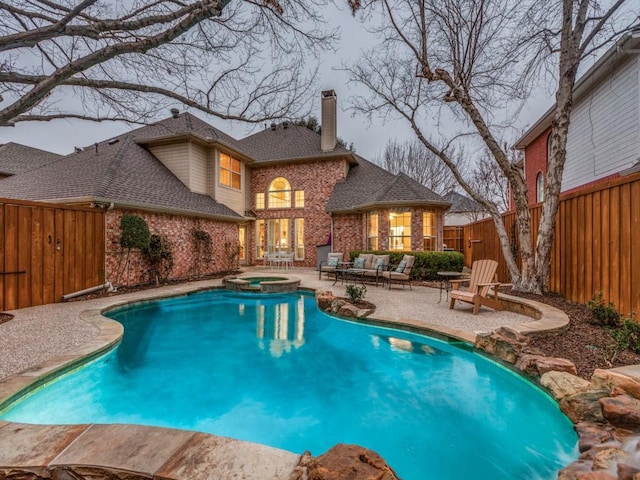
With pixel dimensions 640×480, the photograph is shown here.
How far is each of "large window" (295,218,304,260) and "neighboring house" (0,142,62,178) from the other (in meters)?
13.1

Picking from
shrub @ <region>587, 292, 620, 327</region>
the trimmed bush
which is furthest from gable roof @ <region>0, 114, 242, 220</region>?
shrub @ <region>587, 292, 620, 327</region>

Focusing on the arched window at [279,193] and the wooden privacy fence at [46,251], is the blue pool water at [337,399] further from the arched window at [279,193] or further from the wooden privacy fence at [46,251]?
the arched window at [279,193]

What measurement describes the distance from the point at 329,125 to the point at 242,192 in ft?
18.0

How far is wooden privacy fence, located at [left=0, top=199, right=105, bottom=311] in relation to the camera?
6.03 metres

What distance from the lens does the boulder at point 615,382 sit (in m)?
2.65

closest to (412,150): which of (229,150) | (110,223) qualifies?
(229,150)

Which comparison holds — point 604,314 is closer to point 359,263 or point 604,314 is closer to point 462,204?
point 359,263

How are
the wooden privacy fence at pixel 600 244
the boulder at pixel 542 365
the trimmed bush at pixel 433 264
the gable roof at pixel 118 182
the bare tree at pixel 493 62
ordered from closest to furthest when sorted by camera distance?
the boulder at pixel 542 365 < the wooden privacy fence at pixel 600 244 < the bare tree at pixel 493 62 < the gable roof at pixel 118 182 < the trimmed bush at pixel 433 264

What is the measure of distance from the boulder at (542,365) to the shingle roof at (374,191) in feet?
28.7

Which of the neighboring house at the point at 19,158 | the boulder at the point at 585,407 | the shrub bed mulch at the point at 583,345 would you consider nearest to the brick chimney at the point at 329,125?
the shrub bed mulch at the point at 583,345

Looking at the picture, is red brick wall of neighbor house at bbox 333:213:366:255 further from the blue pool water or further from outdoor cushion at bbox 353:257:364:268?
the blue pool water

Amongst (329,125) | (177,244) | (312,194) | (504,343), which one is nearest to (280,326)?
(504,343)

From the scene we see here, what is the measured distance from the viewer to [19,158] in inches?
650

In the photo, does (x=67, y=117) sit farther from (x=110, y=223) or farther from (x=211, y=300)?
(x=211, y=300)
